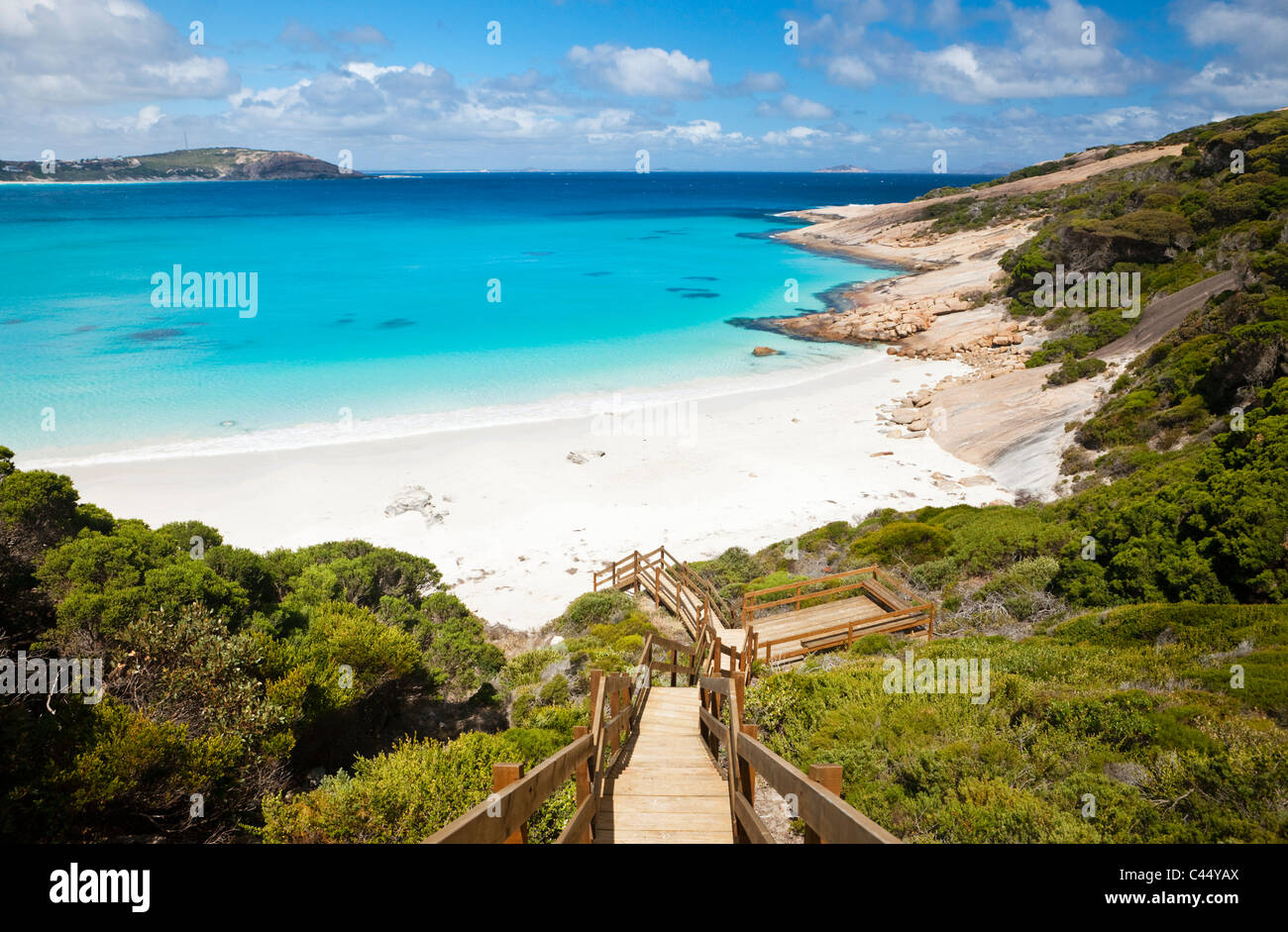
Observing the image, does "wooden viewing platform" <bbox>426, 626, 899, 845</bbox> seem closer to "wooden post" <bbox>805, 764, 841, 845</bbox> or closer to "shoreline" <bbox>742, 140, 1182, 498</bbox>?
"wooden post" <bbox>805, 764, 841, 845</bbox>

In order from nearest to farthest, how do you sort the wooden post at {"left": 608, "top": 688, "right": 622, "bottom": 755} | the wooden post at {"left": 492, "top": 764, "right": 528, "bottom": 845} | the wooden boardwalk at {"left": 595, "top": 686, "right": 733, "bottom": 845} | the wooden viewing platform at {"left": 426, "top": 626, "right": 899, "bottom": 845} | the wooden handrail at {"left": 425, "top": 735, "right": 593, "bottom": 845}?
the wooden handrail at {"left": 425, "top": 735, "right": 593, "bottom": 845}
the wooden viewing platform at {"left": 426, "top": 626, "right": 899, "bottom": 845}
the wooden post at {"left": 492, "top": 764, "right": 528, "bottom": 845}
the wooden boardwalk at {"left": 595, "top": 686, "right": 733, "bottom": 845}
the wooden post at {"left": 608, "top": 688, "right": 622, "bottom": 755}

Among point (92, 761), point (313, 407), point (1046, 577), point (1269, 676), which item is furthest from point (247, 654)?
point (313, 407)

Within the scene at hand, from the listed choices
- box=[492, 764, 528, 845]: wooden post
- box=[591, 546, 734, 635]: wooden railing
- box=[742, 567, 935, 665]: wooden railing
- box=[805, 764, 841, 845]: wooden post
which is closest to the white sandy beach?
box=[591, 546, 734, 635]: wooden railing

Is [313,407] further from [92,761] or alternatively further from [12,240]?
[12,240]

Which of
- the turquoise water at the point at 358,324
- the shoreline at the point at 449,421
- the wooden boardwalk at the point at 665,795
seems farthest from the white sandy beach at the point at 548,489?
the wooden boardwalk at the point at 665,795

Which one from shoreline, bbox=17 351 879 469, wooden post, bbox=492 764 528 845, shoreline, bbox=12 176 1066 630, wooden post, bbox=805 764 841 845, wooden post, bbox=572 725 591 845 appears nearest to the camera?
wooden post, bbox=805 764 841 845

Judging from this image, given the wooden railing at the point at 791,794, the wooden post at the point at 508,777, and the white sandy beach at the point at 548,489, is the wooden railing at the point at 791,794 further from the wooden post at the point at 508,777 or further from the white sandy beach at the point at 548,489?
the white sandy beach at the point at 548,489

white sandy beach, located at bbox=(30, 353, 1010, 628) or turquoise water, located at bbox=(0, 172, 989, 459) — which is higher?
turquoise water, located at bbox=(0, 172, 989, 459)

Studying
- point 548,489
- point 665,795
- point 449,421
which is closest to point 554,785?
point 665,795
